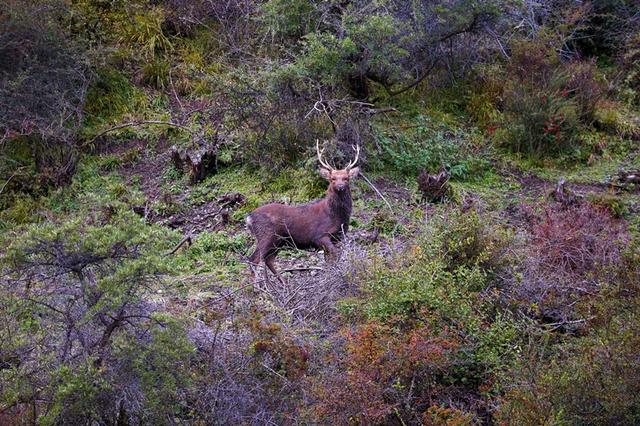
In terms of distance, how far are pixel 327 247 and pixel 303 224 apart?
39 centimetres

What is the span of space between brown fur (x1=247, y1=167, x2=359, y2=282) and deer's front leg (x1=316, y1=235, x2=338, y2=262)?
0.5 inches

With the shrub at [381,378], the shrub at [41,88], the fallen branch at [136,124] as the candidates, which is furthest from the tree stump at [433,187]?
the shrub at [41,88]

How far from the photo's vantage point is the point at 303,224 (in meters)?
9.33

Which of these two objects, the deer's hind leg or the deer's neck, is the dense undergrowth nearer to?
the deer's hind leg

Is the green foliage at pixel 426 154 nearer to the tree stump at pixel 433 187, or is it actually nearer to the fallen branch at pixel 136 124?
the tree stump at pixel 433 187

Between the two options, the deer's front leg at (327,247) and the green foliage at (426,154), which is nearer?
the deer's front leg at (327,247)

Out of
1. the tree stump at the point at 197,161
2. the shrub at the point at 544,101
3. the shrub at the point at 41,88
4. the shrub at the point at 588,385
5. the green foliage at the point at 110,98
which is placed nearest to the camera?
the shrub at the point at 588,385

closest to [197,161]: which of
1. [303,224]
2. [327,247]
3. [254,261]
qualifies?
[254,261]

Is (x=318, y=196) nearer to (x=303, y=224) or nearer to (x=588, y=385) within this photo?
(x=303, y=224)

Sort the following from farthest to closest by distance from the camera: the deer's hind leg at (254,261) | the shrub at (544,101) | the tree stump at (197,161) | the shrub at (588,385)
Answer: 1. the shrub at (544,101)
2. the tree stump at (197,161)
3. the deer's hind leg at (254,261)
4. the shrub at (588,385)

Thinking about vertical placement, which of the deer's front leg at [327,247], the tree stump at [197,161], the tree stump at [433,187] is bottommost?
the tree stump at [197,161]

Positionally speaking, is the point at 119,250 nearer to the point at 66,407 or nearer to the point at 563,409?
the point at 66,407

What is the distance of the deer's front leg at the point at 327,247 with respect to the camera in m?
9.08

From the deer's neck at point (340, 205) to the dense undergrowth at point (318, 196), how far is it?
0.37 m
